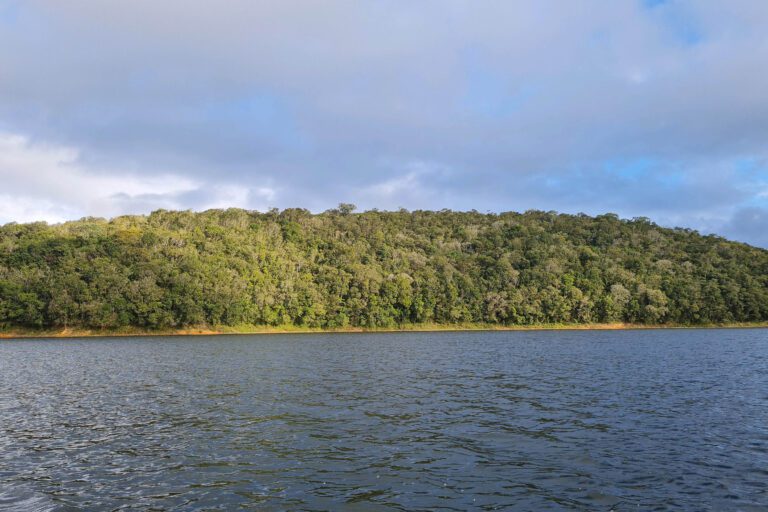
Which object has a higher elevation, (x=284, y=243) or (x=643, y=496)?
(x=284, y=243)

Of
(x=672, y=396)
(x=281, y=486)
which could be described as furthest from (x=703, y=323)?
(x=281, y=486)

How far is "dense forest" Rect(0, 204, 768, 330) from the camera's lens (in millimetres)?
117375

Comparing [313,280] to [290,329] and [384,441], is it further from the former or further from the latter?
[384,441]

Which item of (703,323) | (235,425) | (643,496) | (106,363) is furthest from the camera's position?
(703,323)

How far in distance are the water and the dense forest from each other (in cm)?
7796

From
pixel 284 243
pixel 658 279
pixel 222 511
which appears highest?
pixel 284 243

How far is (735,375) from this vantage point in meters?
44.4

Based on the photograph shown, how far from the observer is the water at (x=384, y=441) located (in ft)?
54.6

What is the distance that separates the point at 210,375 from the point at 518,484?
1337 inches

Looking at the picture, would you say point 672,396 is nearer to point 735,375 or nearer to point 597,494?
point 735,375

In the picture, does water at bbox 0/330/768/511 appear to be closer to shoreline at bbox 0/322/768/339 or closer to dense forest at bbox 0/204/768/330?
shoreline at bbox 0/322/768/339

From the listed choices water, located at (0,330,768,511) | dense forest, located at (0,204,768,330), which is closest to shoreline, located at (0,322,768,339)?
dense forest, located at (0,204,768,330)

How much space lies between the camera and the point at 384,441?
23.0 metres

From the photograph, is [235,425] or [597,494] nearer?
[597,494]
